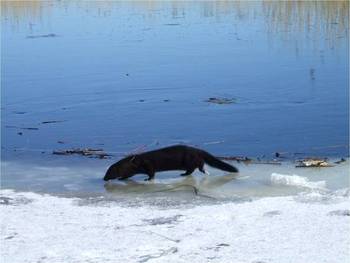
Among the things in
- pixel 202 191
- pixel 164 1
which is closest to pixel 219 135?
pixel 202 191

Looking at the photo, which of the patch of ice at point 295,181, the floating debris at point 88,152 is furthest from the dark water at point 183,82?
the patch of ice at point 295,181

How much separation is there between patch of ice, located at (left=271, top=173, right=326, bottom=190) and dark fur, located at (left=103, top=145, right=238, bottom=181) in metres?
0.63

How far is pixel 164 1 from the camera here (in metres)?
21.1

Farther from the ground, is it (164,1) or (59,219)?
→ (164,1)

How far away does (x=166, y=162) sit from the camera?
6.66 metres

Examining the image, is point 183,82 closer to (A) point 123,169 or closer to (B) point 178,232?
(A) point 123,169

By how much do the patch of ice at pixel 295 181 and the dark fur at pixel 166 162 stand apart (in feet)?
2.07

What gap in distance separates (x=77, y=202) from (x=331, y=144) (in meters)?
2.87

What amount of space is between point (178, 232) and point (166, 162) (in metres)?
1.94

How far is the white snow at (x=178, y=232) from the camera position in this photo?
432 cm

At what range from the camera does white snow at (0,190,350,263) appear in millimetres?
4324

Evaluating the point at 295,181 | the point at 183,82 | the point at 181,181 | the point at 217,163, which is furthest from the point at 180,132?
the point at 183,82

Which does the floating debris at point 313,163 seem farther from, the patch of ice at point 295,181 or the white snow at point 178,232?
the white snow at point 178,232

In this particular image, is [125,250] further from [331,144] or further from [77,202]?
[331,144]
